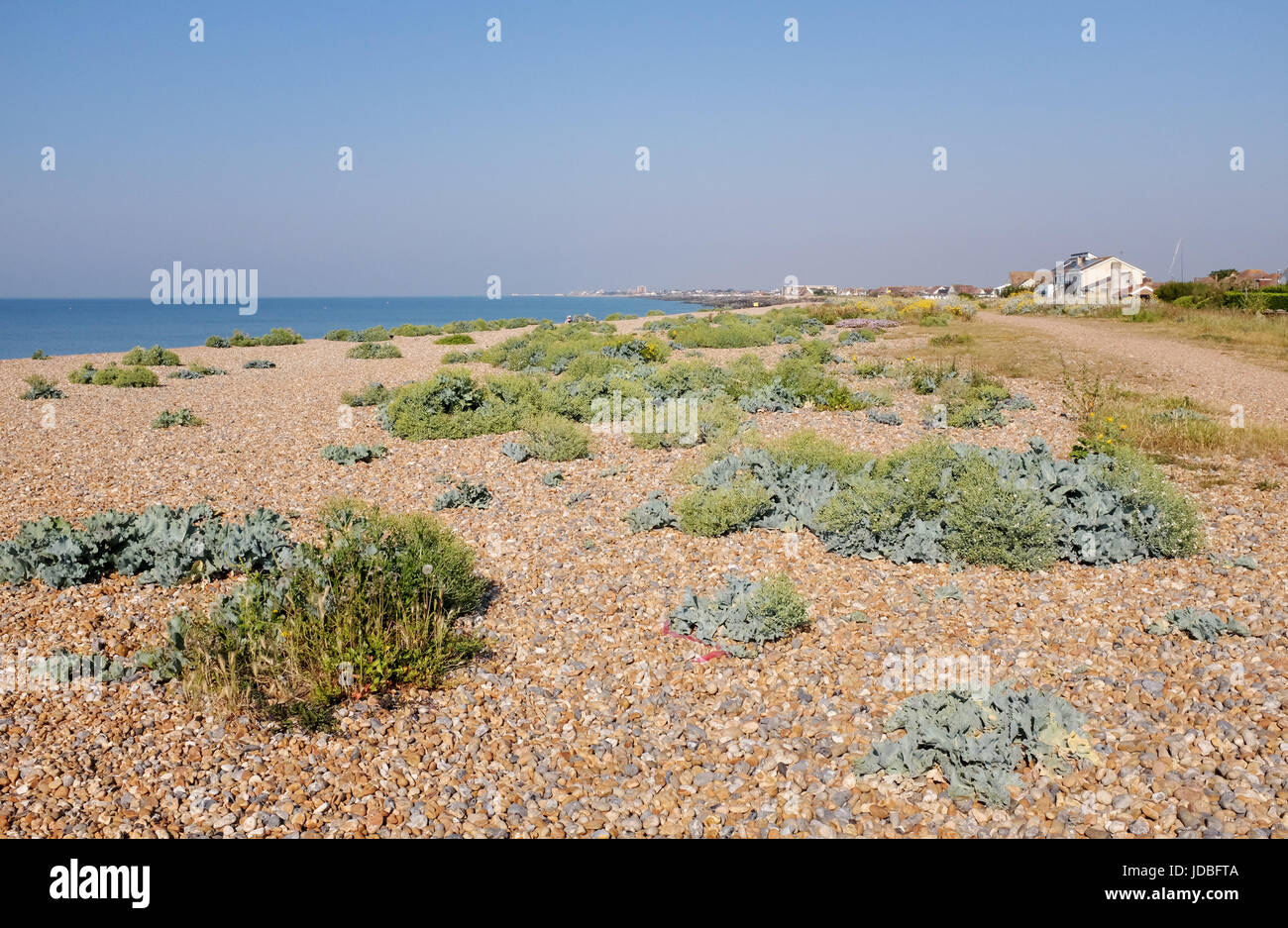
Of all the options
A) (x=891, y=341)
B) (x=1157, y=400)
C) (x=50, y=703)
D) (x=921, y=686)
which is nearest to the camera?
(x=50, y=703)

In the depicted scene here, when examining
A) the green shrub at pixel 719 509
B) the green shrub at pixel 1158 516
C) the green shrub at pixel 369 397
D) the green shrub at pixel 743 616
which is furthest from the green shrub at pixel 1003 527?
the green shrub at pixel 369 397

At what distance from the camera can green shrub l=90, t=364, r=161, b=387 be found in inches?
760

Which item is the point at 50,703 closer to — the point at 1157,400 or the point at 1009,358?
the point at 1157,400

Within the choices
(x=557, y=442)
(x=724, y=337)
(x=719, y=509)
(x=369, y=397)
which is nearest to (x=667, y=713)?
(x=719, y=509)

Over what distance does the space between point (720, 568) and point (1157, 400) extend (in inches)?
498

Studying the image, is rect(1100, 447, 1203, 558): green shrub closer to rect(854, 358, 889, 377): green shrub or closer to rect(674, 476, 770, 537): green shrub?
rect(674, 476, 770, 537): green shrub

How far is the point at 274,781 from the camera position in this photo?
423 cm

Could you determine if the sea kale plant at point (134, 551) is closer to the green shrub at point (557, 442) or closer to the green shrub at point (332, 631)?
the green shrub at point (332, 631)

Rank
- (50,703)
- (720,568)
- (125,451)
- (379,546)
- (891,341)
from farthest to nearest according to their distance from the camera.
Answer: (891,341), (125,451), (720,568), (379,546), (50,703)

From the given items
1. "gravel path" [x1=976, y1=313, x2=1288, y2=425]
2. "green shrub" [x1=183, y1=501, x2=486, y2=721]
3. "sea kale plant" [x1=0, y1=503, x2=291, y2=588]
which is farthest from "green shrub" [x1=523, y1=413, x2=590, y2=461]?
"gravel path" [x1=976, y1=313, x2=1288, y2=425]

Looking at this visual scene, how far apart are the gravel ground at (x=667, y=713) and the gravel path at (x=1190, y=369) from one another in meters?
9.17

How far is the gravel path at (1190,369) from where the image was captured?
15.9 meters
